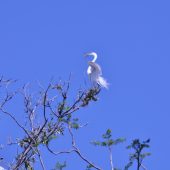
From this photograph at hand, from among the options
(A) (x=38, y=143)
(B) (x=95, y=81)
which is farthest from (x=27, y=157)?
(B) (x=95, y=81)

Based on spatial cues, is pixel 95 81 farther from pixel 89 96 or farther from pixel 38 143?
pixel 38 143

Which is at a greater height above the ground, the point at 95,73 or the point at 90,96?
the point at 95,73

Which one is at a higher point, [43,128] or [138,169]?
[43,128]

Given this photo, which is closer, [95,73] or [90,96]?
[90,96]

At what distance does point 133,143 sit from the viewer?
8641mm

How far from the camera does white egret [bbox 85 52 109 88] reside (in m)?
12.5

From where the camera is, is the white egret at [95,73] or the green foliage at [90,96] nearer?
the green foliage at [90,96]

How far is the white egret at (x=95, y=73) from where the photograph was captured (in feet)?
41.1

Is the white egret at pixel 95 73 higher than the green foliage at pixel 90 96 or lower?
higher

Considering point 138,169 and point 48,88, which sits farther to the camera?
point 48,88

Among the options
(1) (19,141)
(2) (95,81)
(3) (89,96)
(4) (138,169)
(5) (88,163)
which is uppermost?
(2) (95,81)

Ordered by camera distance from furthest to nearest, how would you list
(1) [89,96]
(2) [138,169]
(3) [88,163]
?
(1) [89,96] < (3) [88,163] < (2) [138,169]

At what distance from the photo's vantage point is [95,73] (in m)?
13.3

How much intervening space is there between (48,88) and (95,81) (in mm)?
2040
